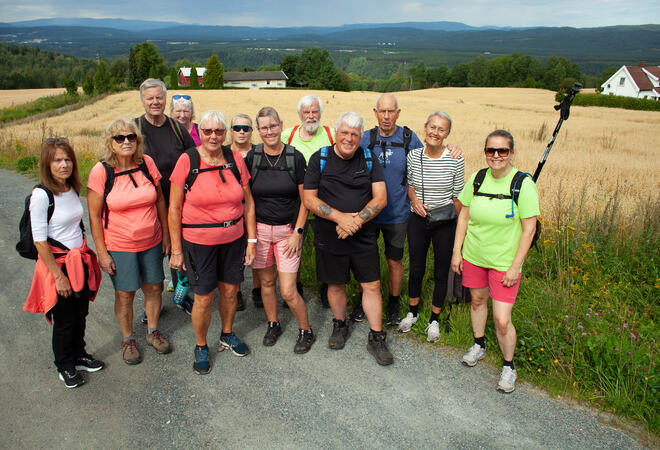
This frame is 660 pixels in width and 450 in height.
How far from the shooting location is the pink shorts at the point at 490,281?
10.9 feet

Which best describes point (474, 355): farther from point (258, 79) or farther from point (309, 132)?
point (258, 79)

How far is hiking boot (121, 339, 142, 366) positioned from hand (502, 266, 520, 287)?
3.08 metres

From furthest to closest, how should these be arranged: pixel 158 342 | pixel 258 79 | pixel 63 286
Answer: pixel 258 79 → pixel 158 342 → pixel 63 286

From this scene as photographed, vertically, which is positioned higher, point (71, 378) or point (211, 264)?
point (211, 264)

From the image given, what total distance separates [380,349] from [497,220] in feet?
4.84

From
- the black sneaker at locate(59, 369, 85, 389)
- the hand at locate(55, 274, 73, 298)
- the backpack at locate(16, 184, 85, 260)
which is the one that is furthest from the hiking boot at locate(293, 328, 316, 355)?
the backpack at locate(16, 184, 85, 260)

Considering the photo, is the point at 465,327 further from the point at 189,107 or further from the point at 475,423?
the point at 189,107

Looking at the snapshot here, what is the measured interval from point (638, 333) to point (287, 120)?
2278cm

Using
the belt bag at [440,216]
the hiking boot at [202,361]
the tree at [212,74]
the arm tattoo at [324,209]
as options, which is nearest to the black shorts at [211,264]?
the hiking boot at [202,361]

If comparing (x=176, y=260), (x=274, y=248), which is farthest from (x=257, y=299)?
(x=176, y=260)

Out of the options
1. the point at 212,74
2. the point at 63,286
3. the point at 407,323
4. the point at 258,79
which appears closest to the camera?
the point at 63,286

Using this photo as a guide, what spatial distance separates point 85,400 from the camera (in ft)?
10.5

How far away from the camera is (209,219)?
347 centimetres

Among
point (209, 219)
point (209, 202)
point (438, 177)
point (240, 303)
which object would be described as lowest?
point (240, 303)
